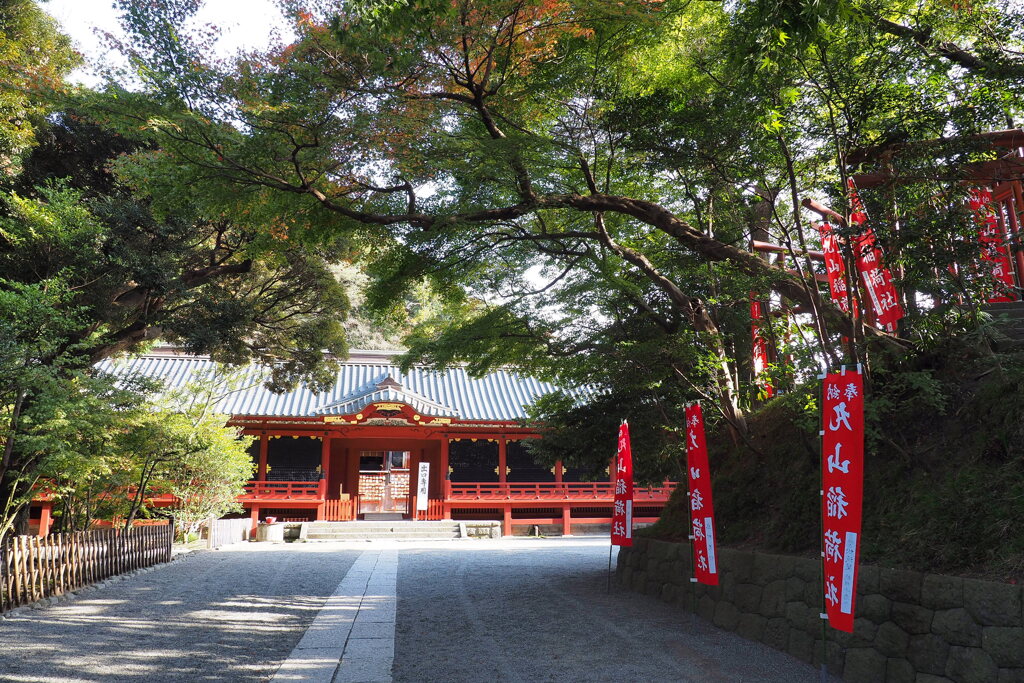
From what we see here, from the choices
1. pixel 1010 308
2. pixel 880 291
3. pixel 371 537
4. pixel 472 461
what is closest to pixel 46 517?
pixel 371 537

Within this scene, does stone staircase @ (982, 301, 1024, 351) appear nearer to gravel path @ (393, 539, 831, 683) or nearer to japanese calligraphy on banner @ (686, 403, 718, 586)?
japanese calligraphy on banner @ (686, 403, 718, 586)

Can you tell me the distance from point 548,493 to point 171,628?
14.6m

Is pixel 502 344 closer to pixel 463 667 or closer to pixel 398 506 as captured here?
pixel 463 667

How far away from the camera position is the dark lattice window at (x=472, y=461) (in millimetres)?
20938

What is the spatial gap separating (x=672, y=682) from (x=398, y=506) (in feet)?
80.3

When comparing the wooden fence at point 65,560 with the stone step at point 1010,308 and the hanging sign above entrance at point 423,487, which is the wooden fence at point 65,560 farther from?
the stone step at point 1010,308

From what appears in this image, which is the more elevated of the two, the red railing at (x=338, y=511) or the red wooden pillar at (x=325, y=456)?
the red wooden pillar at (x=325, y=456)

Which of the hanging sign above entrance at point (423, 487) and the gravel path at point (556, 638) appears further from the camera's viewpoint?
the hanging sign above entrance at point (423, 487)

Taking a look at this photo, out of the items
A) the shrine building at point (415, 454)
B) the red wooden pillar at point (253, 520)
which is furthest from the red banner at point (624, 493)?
the red wooden pillar at point (253, 520)

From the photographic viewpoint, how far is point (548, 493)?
2008 centimetres

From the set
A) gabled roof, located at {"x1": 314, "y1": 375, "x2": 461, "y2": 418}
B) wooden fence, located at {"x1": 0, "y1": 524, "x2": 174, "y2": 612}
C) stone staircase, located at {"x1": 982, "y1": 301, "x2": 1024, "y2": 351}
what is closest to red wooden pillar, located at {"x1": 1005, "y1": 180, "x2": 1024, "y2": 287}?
stone staircase, located at {"x1": 982, "y1": 301, "x2": 1024, "y2": 351}

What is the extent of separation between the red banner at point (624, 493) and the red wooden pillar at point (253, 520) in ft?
43.3

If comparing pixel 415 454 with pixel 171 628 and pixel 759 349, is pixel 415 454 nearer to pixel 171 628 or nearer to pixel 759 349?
pixel 759 349

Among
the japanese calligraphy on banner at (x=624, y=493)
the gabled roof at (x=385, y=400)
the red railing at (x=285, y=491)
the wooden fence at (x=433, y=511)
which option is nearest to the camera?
the japanese calligraphy on banner at (x=624, y=493)
